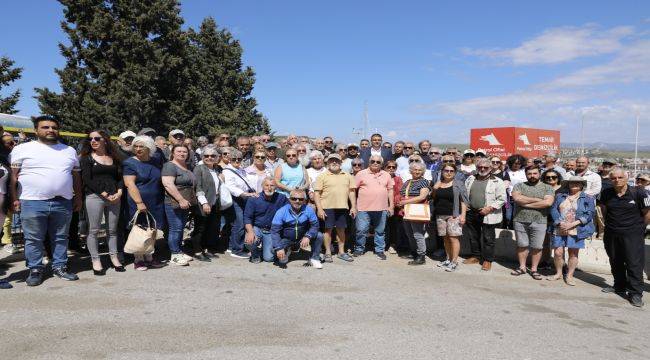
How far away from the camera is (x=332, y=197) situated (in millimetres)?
6746

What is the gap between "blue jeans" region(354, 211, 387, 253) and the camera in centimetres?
711

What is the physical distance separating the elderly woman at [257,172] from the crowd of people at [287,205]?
2cm

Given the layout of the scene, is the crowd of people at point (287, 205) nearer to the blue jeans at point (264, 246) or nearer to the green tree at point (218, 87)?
the blue jeans at point (264, 246)

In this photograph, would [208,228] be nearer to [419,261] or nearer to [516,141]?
[419,261]

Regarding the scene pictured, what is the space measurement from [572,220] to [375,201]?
119 inches

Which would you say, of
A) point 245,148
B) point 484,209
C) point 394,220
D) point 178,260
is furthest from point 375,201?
point 178,260

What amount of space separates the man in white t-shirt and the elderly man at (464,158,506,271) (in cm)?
599

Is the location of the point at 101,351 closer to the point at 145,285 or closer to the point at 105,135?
the point at 145,285

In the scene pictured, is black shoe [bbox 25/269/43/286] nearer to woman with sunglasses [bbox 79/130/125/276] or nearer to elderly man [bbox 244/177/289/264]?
woman with sunglasses [bbox 79/130/125/276]

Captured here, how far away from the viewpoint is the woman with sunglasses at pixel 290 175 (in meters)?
6.75

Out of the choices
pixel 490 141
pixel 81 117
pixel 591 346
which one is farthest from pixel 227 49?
pixel 591 346

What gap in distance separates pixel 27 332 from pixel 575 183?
7152 mm

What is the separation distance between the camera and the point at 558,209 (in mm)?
6211

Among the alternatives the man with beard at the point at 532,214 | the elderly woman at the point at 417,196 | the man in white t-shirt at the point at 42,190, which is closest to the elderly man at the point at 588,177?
the man with beard at the point at 532,214
